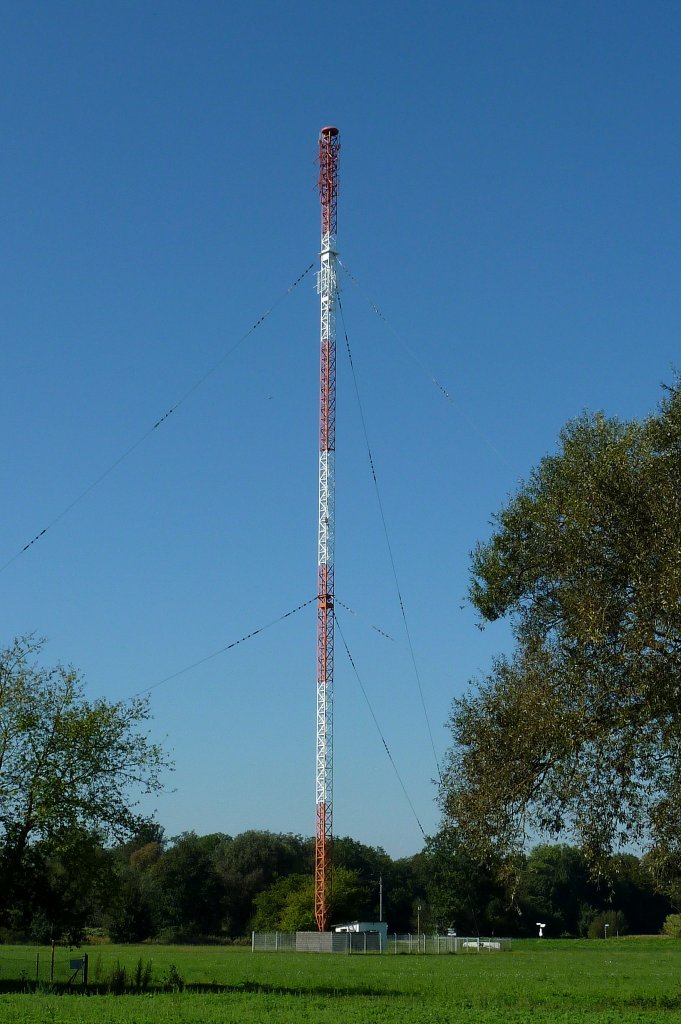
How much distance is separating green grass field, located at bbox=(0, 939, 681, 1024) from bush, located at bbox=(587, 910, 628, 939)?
9289 cm

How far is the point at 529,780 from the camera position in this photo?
26.1 metres

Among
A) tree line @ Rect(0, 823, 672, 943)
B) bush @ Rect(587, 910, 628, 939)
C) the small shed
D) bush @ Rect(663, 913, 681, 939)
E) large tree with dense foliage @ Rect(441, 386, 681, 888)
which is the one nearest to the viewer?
large tree with dense foliage @ Rect(441, 386, 681, 888)

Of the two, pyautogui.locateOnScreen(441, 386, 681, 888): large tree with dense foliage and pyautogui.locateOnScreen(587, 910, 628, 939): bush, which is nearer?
pyautogui.locateOnScreen(441, 386, 681, 888): large tree with dense foliage

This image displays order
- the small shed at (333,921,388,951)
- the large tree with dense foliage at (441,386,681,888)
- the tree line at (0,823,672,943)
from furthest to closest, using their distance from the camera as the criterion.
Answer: the tree line at (0,823,672,943) < the small shed at (333,921,388,951) < the large tree with dense foliage at (441,386,681,888)

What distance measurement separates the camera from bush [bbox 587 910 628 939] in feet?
473

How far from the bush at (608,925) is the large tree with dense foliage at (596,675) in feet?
422

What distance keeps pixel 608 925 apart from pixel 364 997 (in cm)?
12050

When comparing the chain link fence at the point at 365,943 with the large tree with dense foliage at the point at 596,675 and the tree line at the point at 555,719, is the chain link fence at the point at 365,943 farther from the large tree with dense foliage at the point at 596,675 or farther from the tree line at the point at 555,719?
the large tree with dense foliage at the point at 596,675

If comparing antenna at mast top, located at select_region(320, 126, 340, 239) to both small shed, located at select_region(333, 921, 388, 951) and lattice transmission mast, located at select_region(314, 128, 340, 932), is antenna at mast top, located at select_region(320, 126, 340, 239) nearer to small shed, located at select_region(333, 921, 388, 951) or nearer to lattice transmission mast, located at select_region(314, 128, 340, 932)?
lattice transmission mast, located at select_region(314, 128, 340, 932)

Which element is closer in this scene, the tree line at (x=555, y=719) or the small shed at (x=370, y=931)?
the tree line at (x=555, y=719)

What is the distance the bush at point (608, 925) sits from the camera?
144125mm

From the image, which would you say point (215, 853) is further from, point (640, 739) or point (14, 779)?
point (640, 739)

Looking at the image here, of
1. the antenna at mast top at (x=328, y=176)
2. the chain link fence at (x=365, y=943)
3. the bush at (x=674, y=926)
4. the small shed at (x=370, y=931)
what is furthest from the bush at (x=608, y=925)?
the antenna at mast top at (x=328, y=176)

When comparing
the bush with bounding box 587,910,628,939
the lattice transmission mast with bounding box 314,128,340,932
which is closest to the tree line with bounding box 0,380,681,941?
the lattice transmission mast with bounding box 314,128,340,932
